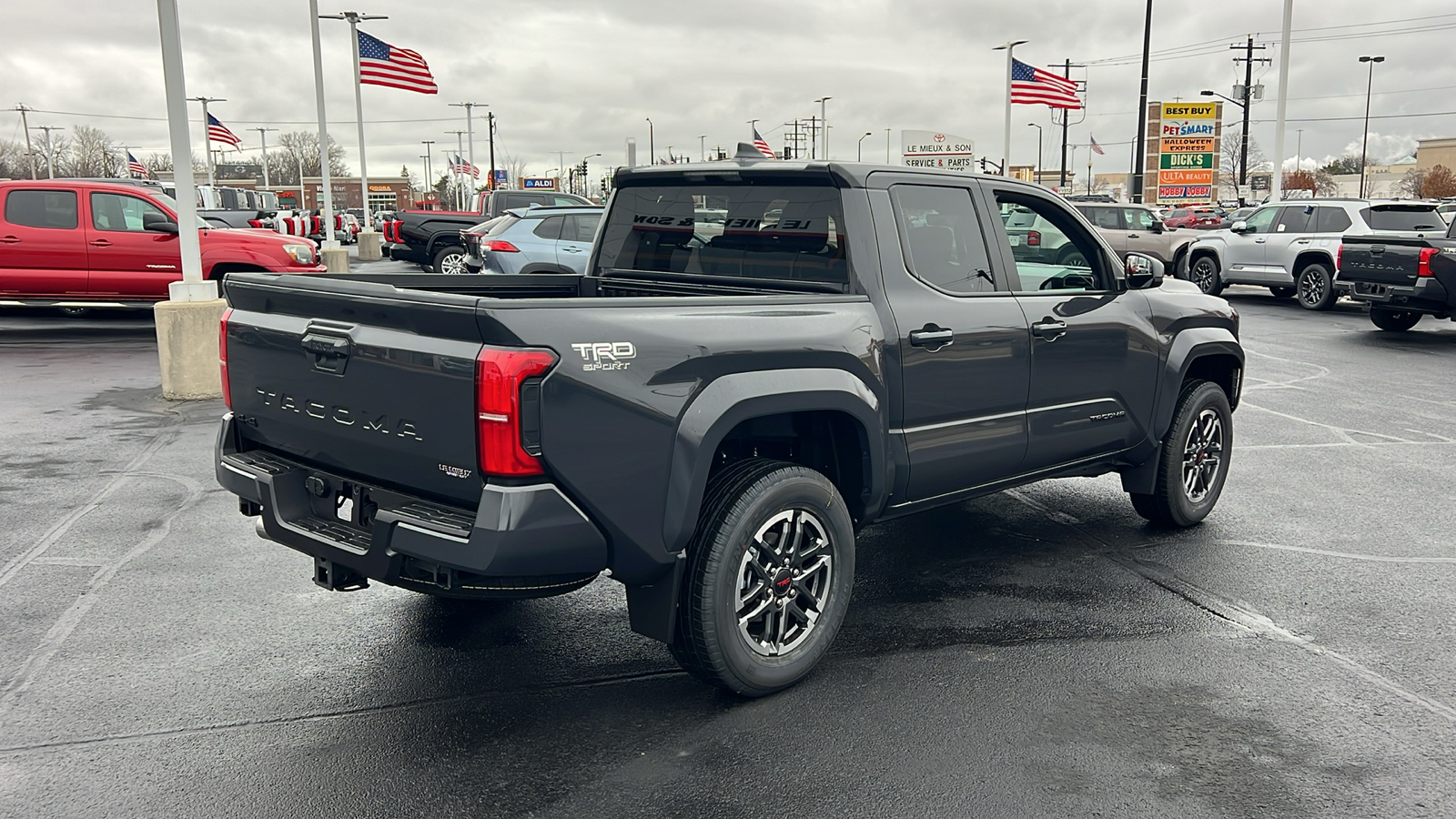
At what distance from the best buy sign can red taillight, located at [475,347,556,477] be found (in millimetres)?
37909

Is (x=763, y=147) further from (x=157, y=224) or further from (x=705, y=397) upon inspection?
(x=705, y=397)

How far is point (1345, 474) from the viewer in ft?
24.6

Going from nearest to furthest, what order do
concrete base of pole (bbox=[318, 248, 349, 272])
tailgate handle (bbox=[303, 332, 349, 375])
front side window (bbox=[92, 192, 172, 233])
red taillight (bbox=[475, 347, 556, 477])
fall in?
red taillight (bbox=[475, 347, 556, 477]) → tailgate handle (bbox=[303, 332, 349, 375]) → front side window (bbox=[92, 192, 172, 233]) → concrete base of pole (bbox=[318, 248, 349, 272])

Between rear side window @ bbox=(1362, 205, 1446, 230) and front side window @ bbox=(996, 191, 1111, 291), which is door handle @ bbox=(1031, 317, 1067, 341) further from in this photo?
rear side window @ bbox=(1362, 205, 1446, 230)

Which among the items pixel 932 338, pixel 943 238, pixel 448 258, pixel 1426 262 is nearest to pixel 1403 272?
pixel 1426 262

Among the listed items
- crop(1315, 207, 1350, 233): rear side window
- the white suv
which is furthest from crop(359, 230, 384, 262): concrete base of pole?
crop(1315, 207, 1350, 233): rear side window

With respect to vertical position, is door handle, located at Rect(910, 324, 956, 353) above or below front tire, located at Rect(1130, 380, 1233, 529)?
above

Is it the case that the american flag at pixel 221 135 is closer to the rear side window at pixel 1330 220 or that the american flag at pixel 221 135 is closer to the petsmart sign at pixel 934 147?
the petsmart sign at pixel 934 147

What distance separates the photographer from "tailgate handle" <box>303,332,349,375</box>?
3557 millimetres

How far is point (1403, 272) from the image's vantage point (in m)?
14.5

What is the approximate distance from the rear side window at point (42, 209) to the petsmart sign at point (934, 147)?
87.2 ft

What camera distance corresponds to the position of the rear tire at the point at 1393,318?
15867 mm

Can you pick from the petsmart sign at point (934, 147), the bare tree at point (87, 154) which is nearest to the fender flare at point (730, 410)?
the petsmart sign at point (934, 147)

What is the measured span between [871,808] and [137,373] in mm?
10510
